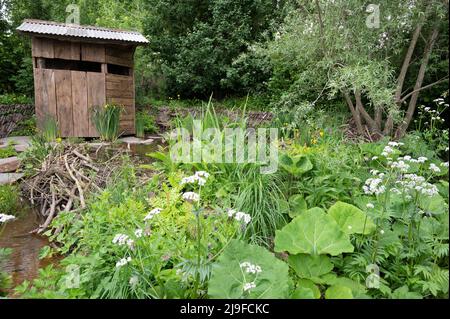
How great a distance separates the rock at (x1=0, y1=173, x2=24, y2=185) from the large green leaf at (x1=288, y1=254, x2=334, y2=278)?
12.6 ft

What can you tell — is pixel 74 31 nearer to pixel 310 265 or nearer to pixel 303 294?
pixel 310 265

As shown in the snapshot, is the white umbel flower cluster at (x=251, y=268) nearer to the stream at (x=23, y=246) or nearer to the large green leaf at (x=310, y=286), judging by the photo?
the large green leaf at (x=310, y=286)

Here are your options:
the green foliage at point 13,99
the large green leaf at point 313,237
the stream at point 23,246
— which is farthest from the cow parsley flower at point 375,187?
the green foliage at point 13,99

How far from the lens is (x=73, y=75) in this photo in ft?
22.7

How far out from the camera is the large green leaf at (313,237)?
74.3 inches

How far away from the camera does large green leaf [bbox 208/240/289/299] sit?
1589 mm

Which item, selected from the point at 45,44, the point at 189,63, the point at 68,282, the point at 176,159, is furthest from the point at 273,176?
the point at 189,63

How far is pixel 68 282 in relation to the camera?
173 cm

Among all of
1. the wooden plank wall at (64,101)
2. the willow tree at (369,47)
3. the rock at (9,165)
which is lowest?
the rock at (9,165)

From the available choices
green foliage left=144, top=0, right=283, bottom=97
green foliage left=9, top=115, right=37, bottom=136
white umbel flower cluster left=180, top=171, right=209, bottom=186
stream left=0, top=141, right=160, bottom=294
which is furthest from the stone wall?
white umbel flower cluster left=180, top=171, right=209, bottom=186

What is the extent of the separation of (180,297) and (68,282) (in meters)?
0.55

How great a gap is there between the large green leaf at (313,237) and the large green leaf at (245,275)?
209 mm

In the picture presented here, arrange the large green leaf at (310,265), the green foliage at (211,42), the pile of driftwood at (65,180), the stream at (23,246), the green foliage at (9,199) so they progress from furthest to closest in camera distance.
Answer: the green foliage at (211,42), the green foliage at (9,199), the pile of driftwood at (65,180), the stream at (23,246), the large green leaf at (310,265)

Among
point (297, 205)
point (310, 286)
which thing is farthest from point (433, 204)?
point (310, 286)
